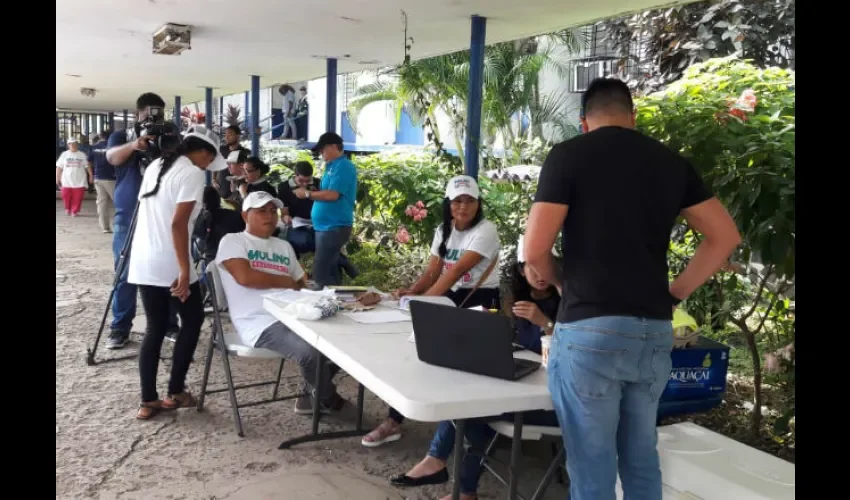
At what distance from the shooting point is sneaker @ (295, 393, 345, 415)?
428cm

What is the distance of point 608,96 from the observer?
2275 millimetres

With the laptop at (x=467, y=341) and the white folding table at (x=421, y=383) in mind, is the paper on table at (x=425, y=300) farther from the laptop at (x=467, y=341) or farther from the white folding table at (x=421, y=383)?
the laptop at (x=467, y=341)

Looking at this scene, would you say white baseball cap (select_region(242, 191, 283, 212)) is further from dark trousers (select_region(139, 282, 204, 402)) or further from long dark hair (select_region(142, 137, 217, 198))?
dark trousers (select_region(139, 282, 204, 402))

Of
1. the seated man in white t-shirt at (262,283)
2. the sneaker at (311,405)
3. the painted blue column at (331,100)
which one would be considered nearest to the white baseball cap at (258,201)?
the seated man in white t-shirt at (262,283)

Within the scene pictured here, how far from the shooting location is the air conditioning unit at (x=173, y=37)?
623 cm

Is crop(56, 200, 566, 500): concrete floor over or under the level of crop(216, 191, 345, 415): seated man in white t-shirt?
under

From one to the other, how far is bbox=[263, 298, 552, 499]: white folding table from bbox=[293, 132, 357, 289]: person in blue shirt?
3.05 m

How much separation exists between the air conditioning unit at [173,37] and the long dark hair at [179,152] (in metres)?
2.40

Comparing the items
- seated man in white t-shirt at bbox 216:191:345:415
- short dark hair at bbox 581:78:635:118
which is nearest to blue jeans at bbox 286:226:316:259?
seated man in white t-shirt at bbox 216:191:345:415

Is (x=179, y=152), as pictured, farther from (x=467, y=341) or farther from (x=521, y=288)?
(x=467, y=341)

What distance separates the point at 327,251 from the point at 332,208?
379 mm

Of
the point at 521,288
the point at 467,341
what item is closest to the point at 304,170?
the point at 521,288

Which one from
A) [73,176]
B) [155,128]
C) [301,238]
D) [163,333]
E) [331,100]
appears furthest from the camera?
[73,176]
